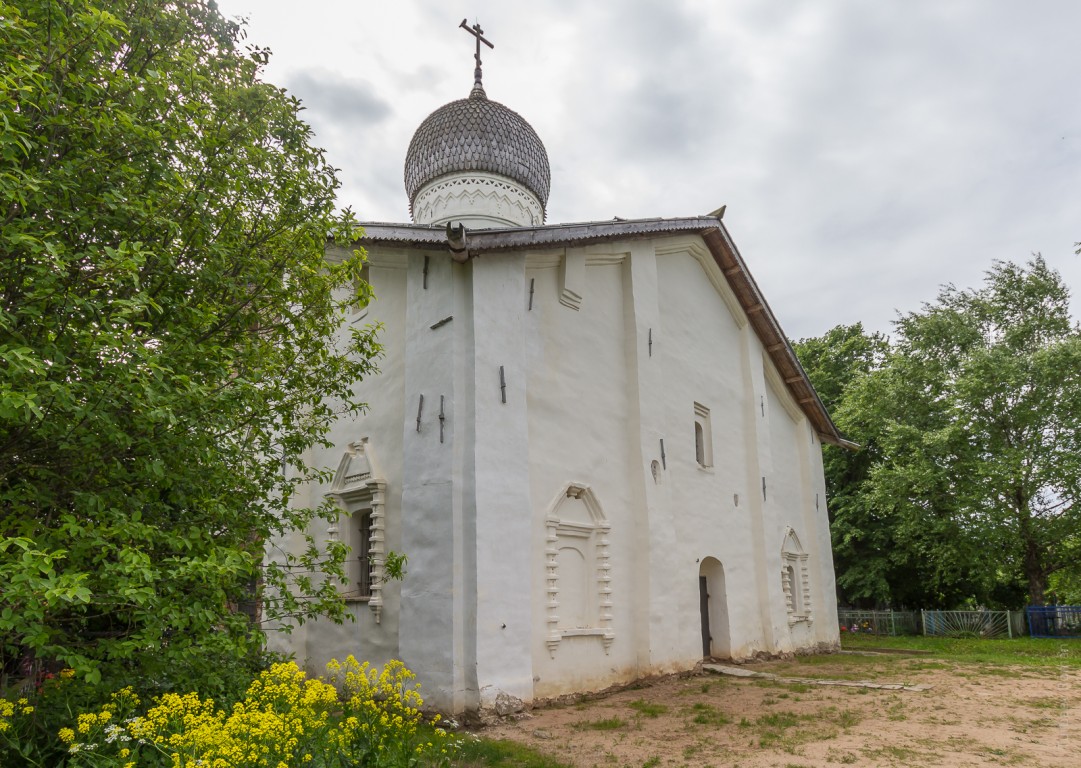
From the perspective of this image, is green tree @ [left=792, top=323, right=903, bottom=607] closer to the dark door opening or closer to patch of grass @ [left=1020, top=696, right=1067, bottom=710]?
the dark door opening

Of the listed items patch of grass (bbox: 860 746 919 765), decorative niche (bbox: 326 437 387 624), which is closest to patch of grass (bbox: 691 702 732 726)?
patch of grass (bbox: 860 746 919 765)

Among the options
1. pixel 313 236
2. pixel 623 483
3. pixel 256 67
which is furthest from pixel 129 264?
pixel 623 483

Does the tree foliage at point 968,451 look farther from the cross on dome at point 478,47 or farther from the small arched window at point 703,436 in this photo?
the cross on dome at point 478,47

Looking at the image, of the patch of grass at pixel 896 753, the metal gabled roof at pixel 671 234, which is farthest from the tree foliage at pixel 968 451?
the patch of grass at pixel 896 753

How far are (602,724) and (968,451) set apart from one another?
1895 centimetres

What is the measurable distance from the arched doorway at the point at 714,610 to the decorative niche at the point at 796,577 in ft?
9.89

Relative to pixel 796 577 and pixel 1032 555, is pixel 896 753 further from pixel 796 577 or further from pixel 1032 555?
pixel 1032 555

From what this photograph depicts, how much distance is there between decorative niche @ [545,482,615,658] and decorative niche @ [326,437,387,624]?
7.55 feet

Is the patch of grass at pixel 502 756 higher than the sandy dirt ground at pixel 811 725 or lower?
higher

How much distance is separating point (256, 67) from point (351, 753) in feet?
16.7

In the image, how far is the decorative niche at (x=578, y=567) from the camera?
9703 mm

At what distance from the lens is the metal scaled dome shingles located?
1493cm

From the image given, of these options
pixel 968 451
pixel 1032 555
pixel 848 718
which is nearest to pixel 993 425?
pixel 968 451

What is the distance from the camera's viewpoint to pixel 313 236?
225 inches
